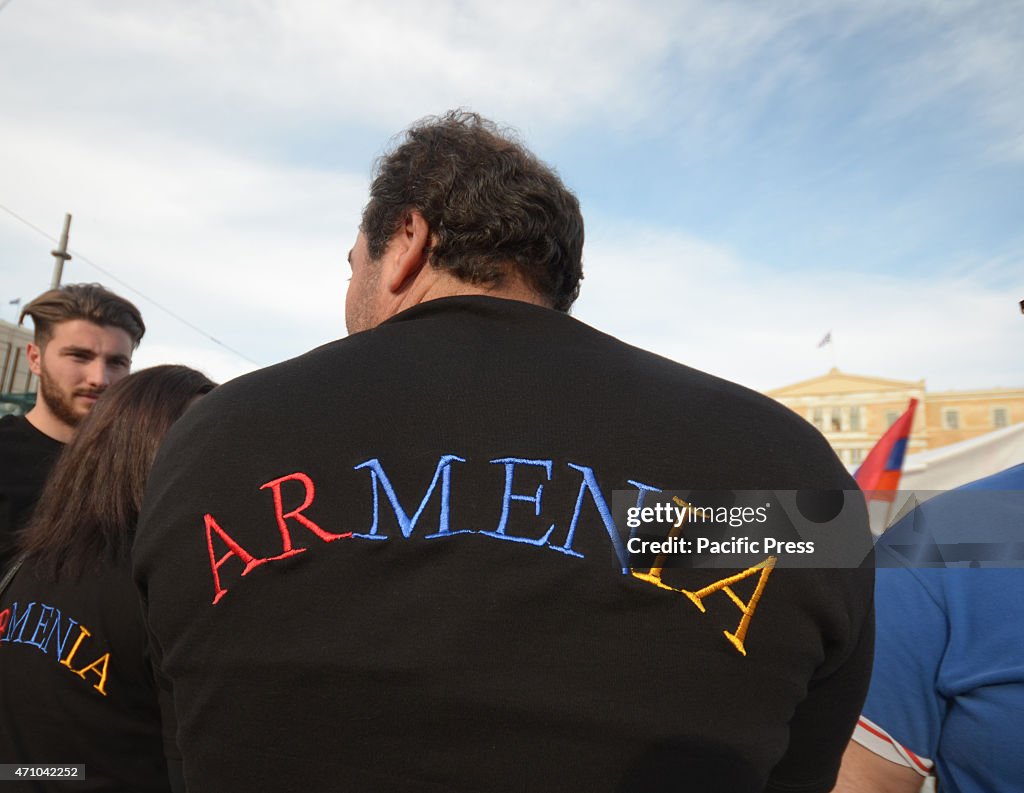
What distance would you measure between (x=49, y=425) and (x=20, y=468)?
0.41 metres

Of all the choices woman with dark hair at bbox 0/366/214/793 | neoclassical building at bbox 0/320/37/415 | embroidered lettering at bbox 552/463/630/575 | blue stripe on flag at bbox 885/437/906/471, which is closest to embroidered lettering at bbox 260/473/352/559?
embroidered lettering at bbox 552/463/630/575

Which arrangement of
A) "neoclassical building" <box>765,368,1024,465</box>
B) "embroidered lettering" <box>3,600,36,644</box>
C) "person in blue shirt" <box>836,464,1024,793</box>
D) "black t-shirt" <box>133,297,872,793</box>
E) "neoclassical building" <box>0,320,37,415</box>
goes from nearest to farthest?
"black t-shirt" <box>133,297,872,793</box>, "person in blue shirt" <box>836,464,1024,793</box>, "embroidered lettering" <box>3,600,36,644</box>, "neoclassical building" <box>0,320,37,415</box>, "neoclassical building" <box>765,368,1024,465</box>

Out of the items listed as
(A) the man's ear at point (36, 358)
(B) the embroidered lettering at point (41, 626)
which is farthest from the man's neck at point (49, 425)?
(B) the embroidered lettering at point (41, 626)

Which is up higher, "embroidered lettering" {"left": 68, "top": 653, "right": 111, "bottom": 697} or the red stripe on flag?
the red stripe on flag

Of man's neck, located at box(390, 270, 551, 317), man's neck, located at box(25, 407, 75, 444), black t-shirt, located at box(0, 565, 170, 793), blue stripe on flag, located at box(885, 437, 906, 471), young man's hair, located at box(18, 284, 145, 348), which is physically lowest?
black t-shirt, located at box(0, 565, 170, 793)

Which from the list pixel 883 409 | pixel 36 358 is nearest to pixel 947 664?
pixel 36 358

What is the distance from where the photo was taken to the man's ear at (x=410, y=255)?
1.58 m

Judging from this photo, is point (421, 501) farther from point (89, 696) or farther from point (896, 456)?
point (896, 456)

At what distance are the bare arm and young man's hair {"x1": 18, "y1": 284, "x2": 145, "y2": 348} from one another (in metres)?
4.12

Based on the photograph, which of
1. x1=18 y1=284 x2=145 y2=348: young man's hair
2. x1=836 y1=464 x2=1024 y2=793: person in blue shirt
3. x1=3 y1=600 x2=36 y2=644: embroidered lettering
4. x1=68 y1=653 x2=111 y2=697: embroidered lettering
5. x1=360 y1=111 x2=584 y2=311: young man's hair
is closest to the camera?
x1=836 y1=464 x2=1024 y2=793: person in blue shirt

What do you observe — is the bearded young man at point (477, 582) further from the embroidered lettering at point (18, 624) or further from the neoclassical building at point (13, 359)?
the neoclassical building at point (13, 359)

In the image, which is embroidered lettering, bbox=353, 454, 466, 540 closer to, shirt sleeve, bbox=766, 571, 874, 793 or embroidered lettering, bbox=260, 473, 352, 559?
embroidered lettering, bbox=260, 473, 352, 559

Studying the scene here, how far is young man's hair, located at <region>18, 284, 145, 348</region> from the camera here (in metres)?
4.10

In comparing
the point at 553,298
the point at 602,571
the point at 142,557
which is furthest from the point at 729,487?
the point at 142,557
